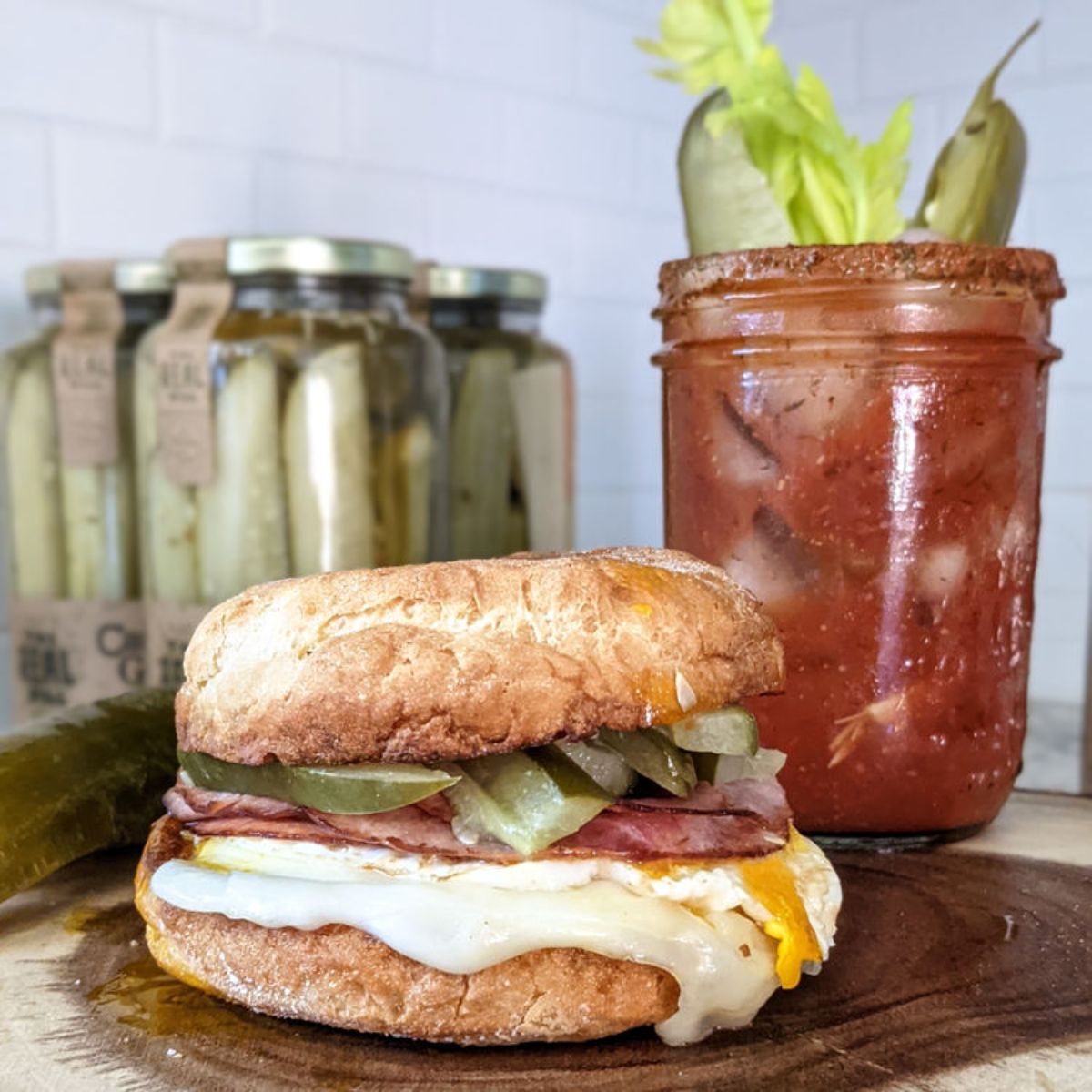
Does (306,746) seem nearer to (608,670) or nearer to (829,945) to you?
(608,670)

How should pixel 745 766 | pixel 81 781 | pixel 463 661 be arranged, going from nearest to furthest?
pixel 463 661
pixel 745 766
pixel 81 781

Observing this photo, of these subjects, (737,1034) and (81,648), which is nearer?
(737,1034)

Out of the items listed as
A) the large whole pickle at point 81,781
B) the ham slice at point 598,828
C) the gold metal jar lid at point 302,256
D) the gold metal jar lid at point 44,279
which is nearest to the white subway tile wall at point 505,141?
the gold metal jar lid at point 44,279

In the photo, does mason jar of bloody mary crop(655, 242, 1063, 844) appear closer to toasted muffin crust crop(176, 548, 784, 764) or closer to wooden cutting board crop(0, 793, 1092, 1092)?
wooden cutting board crop(0, 793, 1092, 1092)

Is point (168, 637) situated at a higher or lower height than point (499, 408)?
lower

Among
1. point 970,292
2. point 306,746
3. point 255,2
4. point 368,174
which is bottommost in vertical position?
point 306,746

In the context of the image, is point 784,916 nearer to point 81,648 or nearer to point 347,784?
point 347,784

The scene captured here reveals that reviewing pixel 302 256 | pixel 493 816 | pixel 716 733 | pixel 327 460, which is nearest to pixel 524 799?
pixel 493 816

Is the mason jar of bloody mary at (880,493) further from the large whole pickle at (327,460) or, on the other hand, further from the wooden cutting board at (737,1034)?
the large whole pickle at (327,460)

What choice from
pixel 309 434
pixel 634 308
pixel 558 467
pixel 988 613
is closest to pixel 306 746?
pixel 988 613
